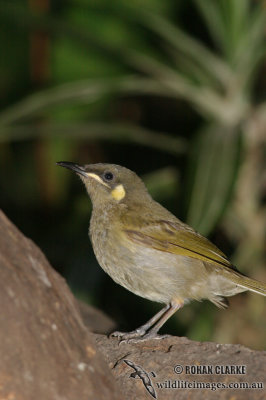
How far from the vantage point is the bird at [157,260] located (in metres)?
4.03

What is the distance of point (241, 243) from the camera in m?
6.11

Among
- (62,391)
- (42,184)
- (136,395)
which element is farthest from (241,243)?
(62,391)

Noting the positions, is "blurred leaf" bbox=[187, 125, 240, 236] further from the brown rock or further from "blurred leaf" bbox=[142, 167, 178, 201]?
the brown rock

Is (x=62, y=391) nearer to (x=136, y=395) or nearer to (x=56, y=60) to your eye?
(x=136, y=395)

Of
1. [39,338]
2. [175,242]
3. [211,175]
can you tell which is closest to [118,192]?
[175,242]

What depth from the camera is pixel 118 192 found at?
4363mm

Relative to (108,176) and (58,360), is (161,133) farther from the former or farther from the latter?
(58,360)

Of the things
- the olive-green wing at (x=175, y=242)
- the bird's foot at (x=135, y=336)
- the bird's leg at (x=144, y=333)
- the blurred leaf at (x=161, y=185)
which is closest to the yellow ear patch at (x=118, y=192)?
the olive-green wing at (x=175, y=242)

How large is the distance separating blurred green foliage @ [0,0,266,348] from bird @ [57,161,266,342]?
856 mm

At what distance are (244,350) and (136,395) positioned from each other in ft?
2.01

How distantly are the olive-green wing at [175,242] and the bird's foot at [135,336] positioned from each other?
1.58 ft

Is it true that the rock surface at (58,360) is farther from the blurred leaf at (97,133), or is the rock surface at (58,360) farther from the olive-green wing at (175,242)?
the blurred leaf at (97,133)

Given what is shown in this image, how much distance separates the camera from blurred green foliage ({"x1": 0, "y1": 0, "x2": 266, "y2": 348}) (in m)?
5.60

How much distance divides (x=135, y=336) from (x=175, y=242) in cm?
58
